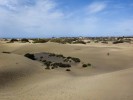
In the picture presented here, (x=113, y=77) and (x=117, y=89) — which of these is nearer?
(x=117, y=89)

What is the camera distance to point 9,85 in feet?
60.8

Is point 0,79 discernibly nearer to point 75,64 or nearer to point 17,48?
point 75,64

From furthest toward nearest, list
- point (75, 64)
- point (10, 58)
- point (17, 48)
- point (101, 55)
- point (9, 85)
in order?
point (17, 48) < point (101, 55) < point (75, 64) < point (10, 58) < point (9, 85)

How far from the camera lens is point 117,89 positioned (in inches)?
632

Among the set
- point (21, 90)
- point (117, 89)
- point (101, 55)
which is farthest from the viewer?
point (101, 55)

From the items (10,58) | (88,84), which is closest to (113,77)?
(88,84)

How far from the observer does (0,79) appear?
62.6 feet

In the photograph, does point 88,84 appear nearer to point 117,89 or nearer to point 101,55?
point 117,89

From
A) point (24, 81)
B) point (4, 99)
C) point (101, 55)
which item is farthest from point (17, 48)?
point (4, 99)

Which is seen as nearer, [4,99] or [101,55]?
[4,99]

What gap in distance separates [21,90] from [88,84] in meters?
4.09

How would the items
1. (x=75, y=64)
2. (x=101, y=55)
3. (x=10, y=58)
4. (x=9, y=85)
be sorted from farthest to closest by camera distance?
(x=101, y=55) → (x=75, y=64) → (x=10, y=58) → (x=9, y=85)

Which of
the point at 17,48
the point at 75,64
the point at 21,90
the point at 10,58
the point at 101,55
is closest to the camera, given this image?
the point at 21,90

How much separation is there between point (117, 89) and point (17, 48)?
34.2m
